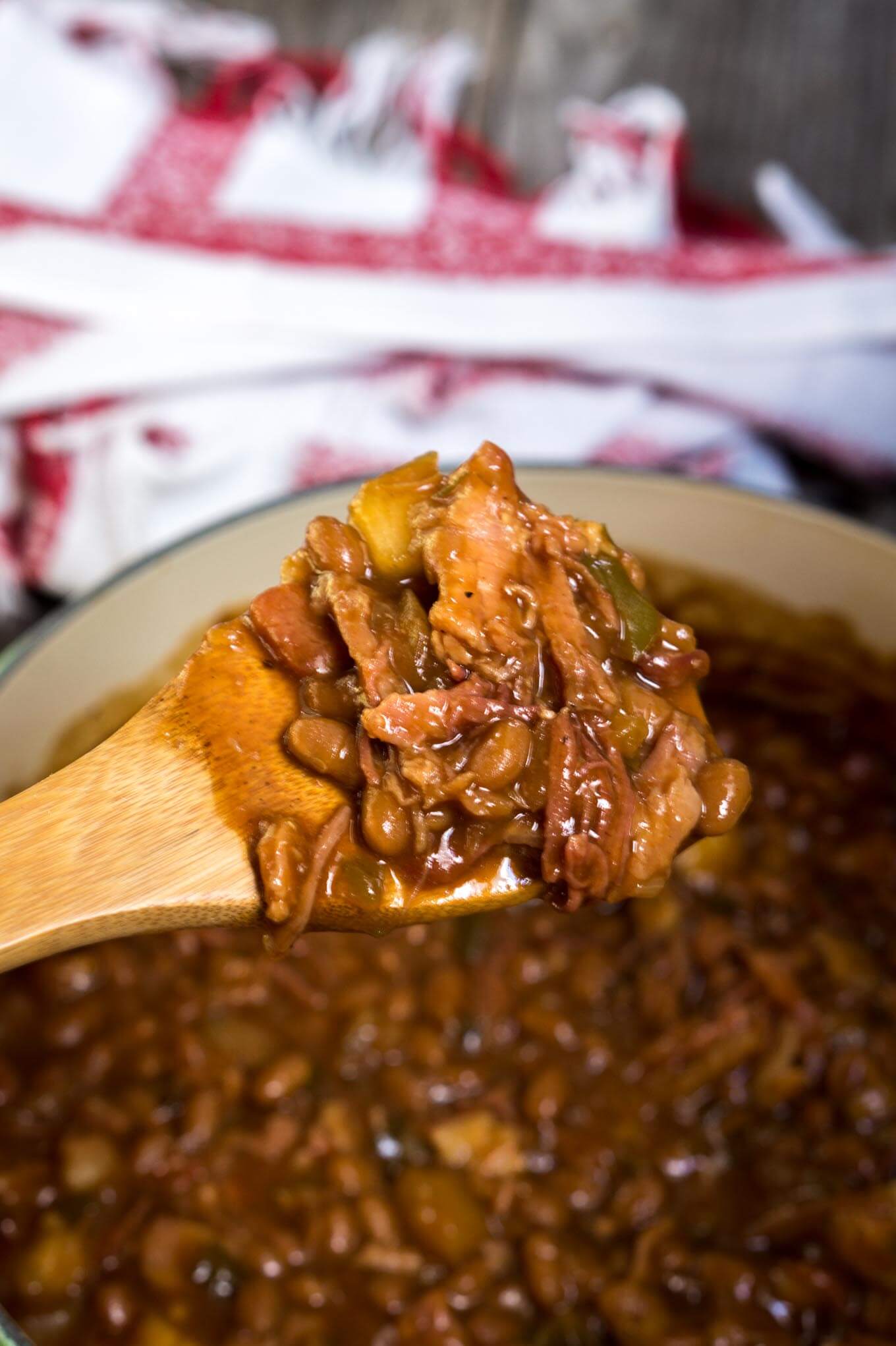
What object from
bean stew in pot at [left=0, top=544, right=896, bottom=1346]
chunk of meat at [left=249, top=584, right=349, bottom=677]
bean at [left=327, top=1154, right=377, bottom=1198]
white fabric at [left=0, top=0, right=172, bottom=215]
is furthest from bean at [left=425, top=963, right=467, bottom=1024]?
white fabric at [left=0, top=0, right=172, bottom=215]

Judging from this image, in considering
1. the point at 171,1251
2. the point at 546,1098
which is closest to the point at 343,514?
the point at 546,1098

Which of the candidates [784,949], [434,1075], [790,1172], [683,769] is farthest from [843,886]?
[683,769]

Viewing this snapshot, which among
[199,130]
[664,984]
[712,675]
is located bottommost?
[664,984]

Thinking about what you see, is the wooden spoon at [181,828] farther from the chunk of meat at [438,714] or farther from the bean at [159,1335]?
the bean at [159,1335]

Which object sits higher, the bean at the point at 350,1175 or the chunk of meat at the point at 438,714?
the chunk of meat at the point at 438,714

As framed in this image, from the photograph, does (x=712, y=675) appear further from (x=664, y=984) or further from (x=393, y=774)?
(x=393, y=774)

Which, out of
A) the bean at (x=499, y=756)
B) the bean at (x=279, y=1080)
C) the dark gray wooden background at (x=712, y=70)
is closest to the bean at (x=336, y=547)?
the bean at (x=499, y=756)
